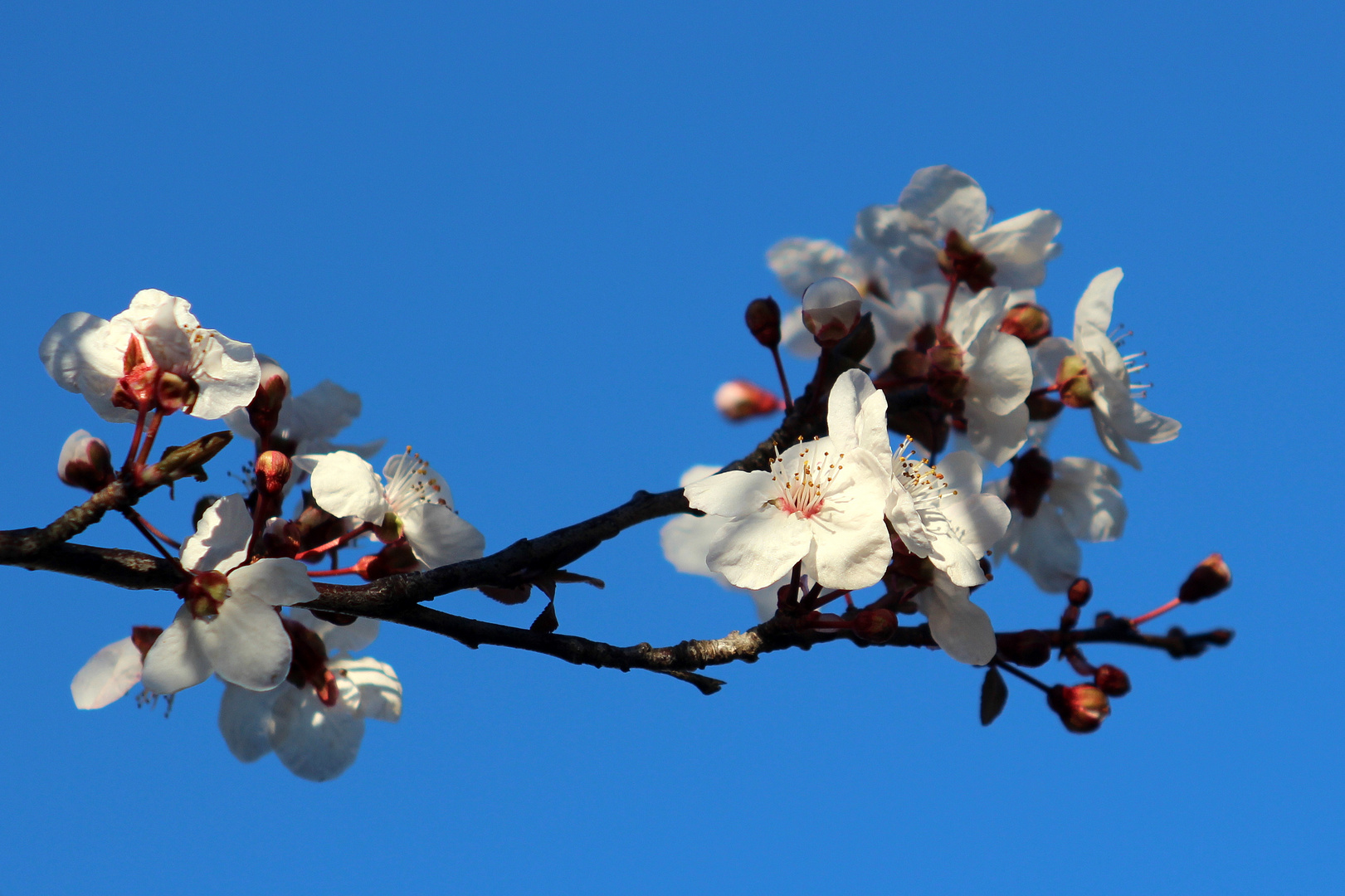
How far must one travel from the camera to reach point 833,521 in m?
1.53

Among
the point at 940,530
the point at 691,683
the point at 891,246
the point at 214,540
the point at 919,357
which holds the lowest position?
the point at 691,683

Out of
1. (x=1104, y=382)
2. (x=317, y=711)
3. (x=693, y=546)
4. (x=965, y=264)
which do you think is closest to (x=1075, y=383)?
(x=1104, y=382)

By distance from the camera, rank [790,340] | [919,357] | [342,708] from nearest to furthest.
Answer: [342,708] → [919,357] → [790,340]

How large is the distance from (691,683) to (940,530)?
1.52 ft

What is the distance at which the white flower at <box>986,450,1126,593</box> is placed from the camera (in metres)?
2.33

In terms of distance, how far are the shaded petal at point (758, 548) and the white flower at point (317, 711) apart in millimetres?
895

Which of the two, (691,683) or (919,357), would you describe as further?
(919,357)

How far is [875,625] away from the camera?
1.58m

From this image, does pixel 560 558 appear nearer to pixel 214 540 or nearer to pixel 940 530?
pixel 214 540

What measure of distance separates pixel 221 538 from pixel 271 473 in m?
0.16

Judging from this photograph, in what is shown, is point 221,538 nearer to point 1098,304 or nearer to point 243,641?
point 243,641

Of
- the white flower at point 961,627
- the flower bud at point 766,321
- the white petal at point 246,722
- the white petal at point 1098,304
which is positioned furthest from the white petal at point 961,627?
the white petal at point 246,722

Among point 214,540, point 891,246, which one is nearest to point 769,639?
point 214,540

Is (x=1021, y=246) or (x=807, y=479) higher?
(x=1021, y=246)
